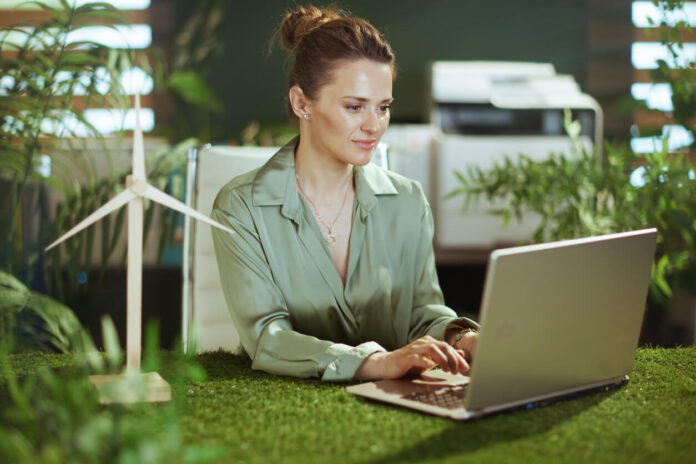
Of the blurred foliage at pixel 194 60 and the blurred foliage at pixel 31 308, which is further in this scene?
the blurred foliage at pixel 194 60

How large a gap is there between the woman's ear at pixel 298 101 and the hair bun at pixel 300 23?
0.35 ft

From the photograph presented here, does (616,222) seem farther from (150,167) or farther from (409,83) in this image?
(409,83)

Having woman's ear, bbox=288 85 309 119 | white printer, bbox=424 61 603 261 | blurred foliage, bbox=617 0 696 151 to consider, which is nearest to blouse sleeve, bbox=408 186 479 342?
woman's ear, bbox=288 85 309 119

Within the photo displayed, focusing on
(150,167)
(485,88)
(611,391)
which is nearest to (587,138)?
(485,88)

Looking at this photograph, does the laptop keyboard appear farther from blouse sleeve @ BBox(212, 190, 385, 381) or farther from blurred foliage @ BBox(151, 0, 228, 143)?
blurred foliage @ BBox(151, 0, 228, 143)

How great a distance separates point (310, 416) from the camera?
0.96 metres

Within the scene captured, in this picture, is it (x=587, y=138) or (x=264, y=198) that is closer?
(x=264, y=198)

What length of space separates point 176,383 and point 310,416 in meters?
0.25

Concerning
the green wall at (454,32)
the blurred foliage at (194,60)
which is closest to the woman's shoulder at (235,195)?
the blurred foliage at (194,60)

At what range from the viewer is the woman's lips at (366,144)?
4.96 feet

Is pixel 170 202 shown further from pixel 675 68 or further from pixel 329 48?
pixel 675 68

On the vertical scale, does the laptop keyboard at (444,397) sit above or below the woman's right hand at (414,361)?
below

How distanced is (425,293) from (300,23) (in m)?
0.64

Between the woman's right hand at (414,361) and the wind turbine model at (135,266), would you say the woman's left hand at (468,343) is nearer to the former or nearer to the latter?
the woman's right hand at (414,361)
